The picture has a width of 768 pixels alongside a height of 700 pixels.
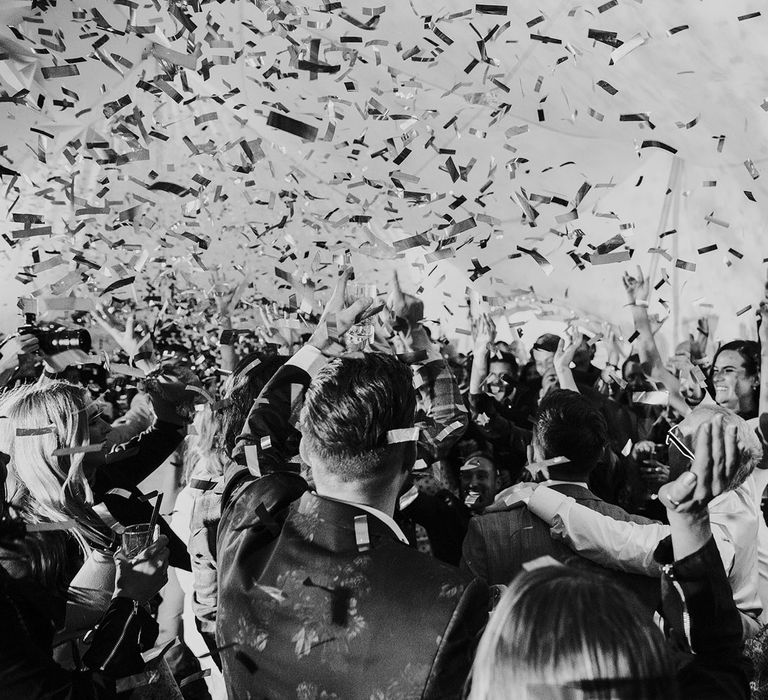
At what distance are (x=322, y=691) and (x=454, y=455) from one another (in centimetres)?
233

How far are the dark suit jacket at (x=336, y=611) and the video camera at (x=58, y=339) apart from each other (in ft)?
6.71

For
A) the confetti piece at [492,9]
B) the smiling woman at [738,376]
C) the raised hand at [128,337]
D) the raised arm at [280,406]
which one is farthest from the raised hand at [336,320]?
the confetti piece at [492,9]

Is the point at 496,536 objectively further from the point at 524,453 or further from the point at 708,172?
the point at 708,172

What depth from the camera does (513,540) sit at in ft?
7.25

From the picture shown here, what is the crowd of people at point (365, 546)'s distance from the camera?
3.61 ft

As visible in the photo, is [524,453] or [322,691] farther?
[524,453]

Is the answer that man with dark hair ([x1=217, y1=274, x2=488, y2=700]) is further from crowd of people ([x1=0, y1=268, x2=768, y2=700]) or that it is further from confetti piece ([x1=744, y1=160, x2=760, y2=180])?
confetti piece ([x1=744, y1=160, x2=760, y2=180])

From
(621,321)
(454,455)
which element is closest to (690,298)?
(621,321)

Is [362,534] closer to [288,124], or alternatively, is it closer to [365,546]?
[365,546]

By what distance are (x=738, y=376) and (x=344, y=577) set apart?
9.06ft

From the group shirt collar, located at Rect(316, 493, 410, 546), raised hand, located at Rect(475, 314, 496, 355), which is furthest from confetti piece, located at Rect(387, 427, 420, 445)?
raised hand, located at Rect(475, 314, 496, 355)

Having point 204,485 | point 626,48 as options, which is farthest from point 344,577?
point 626,48

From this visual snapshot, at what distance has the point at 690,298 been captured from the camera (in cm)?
658

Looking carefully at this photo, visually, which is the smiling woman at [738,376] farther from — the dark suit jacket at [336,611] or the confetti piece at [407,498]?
the dark suit jacket at [336,611]
